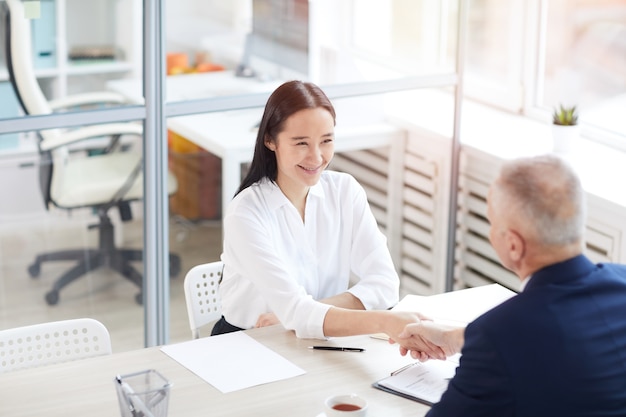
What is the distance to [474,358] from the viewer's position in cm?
171

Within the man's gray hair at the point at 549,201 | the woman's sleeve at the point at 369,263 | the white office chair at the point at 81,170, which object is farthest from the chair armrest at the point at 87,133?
the man's gray hair at the point at 549,201

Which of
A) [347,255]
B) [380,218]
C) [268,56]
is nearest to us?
[347,255]

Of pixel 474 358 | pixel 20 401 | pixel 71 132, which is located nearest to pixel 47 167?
pixel 71 132

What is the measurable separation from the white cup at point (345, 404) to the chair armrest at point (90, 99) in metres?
1.69

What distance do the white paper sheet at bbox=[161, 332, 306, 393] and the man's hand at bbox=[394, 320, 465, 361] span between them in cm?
25

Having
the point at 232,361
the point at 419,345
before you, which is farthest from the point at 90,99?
the point at 419,345

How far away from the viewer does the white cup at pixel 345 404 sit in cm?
199

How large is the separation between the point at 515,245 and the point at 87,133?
1.99 metres

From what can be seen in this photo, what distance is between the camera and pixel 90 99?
11.1ft

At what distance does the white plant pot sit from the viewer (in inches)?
149

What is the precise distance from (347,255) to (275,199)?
10.9 inches

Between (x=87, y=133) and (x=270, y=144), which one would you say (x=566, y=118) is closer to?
(x=270, y=144)

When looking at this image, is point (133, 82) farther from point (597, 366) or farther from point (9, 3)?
point (597, 366)

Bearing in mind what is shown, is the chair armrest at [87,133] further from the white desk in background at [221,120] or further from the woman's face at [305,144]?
the woman's face at [305,144]
